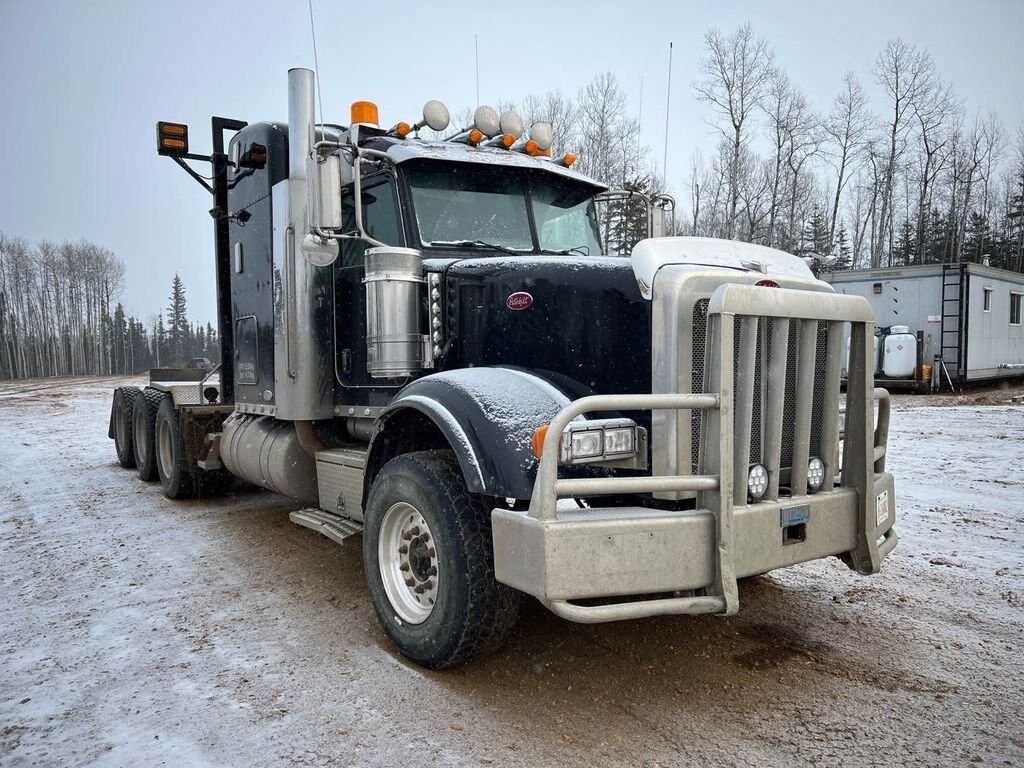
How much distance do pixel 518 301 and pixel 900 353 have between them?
16.7 metres

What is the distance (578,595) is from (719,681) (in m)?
1.07

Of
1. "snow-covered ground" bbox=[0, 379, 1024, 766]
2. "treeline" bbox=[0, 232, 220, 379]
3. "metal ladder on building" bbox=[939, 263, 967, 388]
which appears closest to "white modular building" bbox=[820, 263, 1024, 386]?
"metal ladder on building" bbox=[939, 263, 967, 388]

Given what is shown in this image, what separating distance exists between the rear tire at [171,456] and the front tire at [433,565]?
4409 mm

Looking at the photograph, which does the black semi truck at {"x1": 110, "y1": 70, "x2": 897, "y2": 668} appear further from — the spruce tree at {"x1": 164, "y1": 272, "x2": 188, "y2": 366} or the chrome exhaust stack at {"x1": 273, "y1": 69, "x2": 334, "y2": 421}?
the spruce tree at {"x1": 164, "y1": 272, "x2": 188, "y2": 366}

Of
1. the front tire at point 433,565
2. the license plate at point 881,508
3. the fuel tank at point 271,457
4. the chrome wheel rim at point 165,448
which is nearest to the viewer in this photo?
the front tire at point 433,565

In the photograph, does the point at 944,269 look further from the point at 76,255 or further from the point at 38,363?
the point at 76,255

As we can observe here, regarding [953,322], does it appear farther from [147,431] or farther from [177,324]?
[177,324]

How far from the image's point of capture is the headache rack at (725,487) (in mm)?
2814

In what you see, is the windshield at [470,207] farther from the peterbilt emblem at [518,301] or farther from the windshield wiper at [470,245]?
the peterbilt emblem at [518,301]

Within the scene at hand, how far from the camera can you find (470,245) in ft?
15.0

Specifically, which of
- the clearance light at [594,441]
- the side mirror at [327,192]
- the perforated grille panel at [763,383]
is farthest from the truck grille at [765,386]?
the side mirror at [327,192]

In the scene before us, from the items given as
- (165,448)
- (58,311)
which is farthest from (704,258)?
(58,311)

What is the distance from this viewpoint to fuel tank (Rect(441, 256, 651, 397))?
11.5ft

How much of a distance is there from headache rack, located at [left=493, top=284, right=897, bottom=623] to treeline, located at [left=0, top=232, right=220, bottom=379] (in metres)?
75.5
